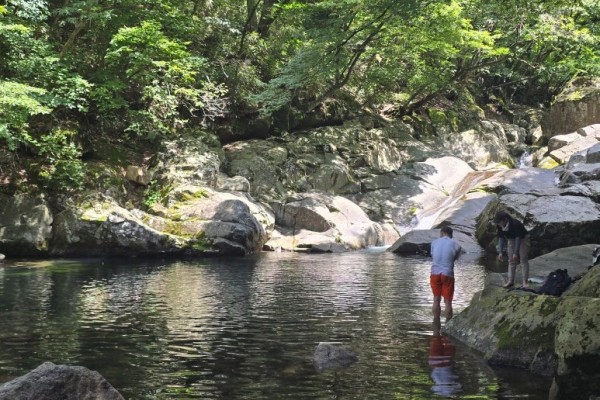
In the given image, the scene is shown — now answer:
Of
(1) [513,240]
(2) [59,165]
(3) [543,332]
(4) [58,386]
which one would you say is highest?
(2) [59,165]

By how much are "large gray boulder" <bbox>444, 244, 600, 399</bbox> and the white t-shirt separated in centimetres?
81

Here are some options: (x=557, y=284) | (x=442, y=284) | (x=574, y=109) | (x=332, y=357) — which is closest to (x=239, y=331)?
(x=332, y=357)

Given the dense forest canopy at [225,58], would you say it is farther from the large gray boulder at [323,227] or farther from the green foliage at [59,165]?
the large gray boulder at [323,227]

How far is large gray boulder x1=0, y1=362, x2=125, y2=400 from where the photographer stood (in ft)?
20.1

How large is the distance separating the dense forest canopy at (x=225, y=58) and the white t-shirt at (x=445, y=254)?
47.8 feet

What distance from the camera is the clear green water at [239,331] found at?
332 inches

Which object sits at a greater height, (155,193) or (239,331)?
(155,193)

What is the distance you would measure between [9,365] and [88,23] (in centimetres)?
2351

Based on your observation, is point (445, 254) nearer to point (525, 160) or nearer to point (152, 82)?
point (152, 82)

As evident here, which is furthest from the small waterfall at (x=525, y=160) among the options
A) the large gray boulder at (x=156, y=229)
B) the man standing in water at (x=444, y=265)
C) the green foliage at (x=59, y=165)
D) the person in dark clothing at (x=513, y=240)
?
the man standing in water at (x=444, y=265)

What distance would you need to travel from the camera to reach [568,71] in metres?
41.6

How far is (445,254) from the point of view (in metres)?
11.6

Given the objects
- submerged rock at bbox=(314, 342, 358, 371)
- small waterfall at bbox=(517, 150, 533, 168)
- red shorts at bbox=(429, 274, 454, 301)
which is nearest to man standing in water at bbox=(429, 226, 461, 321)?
red shorts at bbox=(429, 274, 454, 301)

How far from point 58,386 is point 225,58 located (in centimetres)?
3208
